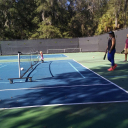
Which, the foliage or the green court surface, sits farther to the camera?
the foliage

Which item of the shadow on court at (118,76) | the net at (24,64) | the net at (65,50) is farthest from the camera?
the net at (65,50)

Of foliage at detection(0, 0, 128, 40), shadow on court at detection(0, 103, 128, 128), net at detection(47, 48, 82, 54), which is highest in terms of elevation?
foliage at detection(0, 0, 128, 40)

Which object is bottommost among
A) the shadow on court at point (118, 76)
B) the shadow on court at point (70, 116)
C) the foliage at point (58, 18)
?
the shadow on court at point (70, 116)

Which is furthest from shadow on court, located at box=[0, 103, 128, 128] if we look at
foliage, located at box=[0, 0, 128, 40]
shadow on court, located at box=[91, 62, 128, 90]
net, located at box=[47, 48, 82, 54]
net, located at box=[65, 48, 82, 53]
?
foliage, located at box=[0, 0, 128, 40]

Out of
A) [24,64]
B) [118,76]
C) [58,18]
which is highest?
[58,18]

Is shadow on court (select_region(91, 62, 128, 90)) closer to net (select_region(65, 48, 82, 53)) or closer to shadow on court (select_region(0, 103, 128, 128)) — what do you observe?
shadow on court (select_region(0, 103, 128, 128))

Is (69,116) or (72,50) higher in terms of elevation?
(72,50)

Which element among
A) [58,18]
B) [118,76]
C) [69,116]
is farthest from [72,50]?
[69,116]

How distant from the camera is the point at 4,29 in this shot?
33.0m

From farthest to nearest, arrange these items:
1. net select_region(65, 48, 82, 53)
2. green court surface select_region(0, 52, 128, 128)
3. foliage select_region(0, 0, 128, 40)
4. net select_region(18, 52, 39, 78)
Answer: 1. foliage select_region(0, 0, 128, 40)
2. net select_region(65, 48, 82, 53)
3. net select_region(18, 52, 39, 78)
4. green court surface select_region(0, 52, 128, 128)

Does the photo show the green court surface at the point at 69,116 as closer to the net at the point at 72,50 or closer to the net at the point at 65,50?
the net at the point at 65,50

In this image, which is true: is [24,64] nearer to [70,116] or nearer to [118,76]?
[118,76]

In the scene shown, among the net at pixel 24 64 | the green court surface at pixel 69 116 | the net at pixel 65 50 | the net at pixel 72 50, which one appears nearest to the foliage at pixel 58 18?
the net at pixel 65 50

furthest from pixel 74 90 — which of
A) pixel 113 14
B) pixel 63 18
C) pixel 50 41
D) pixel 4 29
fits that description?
Answer: pixel 63 18
